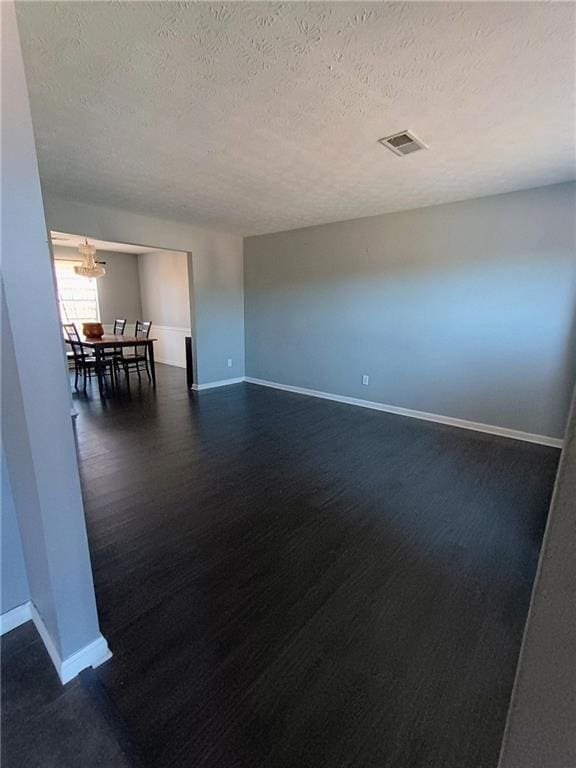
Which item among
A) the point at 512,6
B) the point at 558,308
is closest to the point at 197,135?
the point at 512,6

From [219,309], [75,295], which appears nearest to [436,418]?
[219,309]

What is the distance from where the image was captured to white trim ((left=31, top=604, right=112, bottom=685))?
1241mm

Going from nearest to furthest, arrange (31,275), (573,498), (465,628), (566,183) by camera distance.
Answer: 1. (573,498)
2. (31,275)
3. (465,628)
4. (566,183)

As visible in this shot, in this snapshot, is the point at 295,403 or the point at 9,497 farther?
the point at 295,403

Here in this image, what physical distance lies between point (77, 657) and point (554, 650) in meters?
1.56

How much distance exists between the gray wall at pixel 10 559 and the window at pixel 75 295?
6.79m

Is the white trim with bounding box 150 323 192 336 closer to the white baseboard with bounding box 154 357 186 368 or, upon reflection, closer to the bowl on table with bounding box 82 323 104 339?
the white baseboard with bounding box 154 357 186 368

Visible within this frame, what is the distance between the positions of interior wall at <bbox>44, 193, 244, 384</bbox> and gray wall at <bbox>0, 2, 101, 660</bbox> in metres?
3.65

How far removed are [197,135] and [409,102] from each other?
1348mm

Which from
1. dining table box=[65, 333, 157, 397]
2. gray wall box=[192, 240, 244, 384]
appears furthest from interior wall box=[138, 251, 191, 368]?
gray wall box=[192, 240, 244, 384]

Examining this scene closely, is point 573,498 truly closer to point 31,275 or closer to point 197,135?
point 31,275

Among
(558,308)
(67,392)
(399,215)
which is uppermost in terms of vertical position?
(399,215)

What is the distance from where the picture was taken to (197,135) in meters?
2.28

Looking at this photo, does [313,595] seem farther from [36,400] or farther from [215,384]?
[215,384]
